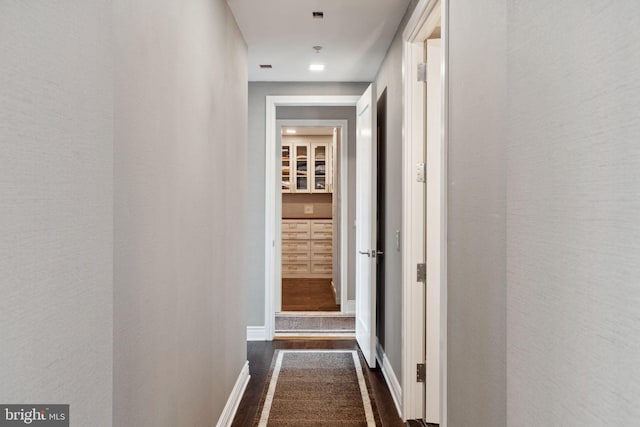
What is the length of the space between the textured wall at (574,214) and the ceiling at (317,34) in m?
1.88

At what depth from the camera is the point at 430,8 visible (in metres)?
2.33

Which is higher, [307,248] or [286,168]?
[286,168]

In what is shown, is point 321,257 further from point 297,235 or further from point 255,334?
point 255,334

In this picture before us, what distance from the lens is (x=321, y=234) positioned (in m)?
8.37

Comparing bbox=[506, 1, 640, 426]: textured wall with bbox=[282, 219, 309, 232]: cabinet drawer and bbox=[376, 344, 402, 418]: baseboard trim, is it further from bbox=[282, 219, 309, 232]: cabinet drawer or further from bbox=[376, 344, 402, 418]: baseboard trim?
bbox=[282, 219, 309, 232]: cabinet drawer

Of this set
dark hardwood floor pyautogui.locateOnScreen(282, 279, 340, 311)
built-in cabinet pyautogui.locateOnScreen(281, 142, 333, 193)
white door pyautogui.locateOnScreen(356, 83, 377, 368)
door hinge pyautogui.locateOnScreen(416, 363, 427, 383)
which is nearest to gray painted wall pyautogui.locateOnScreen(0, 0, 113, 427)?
door hinge pyautogui.locateOnScreen(416, 363, 427, 383)

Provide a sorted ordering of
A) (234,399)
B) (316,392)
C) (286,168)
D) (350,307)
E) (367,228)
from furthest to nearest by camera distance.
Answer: (286,168), (350,307), (367,228), (316,392), (234,399)

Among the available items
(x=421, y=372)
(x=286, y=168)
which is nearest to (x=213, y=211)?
(x=421, y=372)

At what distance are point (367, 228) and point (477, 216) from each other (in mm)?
2411

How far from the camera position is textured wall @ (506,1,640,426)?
2.46 ft

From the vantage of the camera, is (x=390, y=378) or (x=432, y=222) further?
(x=390, y=378)

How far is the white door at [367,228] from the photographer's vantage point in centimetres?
378

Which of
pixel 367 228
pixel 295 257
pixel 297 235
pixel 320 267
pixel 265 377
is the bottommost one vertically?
pixel 265 377

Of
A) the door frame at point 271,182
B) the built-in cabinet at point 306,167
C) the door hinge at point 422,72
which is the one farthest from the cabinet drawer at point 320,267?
the door hinge at point 422,72
